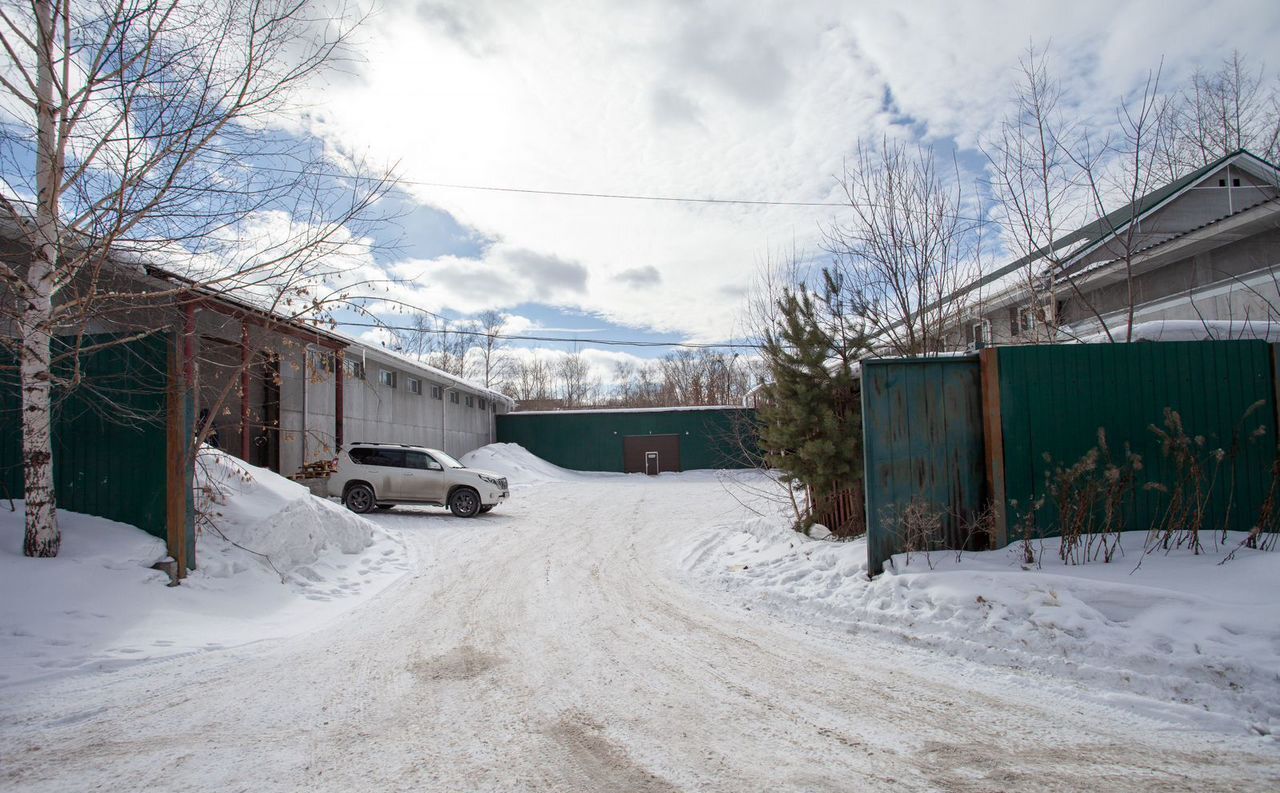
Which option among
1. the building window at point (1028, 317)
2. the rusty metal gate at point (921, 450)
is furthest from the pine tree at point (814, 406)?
the building window at point (1028, 317)

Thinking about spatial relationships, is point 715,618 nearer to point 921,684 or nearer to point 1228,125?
point 921,684

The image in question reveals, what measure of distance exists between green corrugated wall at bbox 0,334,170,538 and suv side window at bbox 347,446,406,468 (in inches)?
297

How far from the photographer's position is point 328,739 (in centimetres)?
358

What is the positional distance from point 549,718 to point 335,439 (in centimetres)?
1466

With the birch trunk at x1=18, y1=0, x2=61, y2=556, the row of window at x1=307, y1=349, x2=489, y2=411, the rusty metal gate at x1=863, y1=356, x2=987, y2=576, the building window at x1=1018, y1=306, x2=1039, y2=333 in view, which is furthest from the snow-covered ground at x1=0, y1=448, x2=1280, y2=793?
the row of window at x1=307, y1=349, x2=489, y2=411

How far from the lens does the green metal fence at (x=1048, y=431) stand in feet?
20.1

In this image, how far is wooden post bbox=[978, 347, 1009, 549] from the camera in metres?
6.23

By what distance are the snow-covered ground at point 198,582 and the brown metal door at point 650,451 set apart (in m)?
23.3

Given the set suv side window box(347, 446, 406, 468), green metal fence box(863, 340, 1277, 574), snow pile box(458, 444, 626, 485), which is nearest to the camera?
green metal fence box(863, 340, 1277, 574)

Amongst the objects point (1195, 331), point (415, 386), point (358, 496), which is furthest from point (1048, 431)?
point (415, 386)

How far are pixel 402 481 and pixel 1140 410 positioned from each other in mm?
13079

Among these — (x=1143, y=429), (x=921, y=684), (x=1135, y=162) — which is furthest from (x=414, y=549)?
(x=1135, y=162)

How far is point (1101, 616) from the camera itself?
467 cm

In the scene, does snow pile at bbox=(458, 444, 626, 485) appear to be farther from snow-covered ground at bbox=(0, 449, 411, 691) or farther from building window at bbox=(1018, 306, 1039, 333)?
building window at bbox=(1018, 306, 1039, 333)
